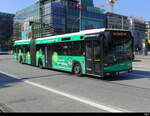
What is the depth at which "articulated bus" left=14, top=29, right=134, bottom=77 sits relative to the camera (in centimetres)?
1010

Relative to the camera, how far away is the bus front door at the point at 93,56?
10312 mm

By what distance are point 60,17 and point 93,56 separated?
61.8 meters

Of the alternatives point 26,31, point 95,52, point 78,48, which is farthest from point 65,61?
point 26,31

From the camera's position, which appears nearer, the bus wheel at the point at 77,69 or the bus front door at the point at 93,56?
the bus front door at the point at 93,56

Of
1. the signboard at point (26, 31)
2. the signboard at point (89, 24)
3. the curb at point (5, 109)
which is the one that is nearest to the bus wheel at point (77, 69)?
the curb at point (5, 109)

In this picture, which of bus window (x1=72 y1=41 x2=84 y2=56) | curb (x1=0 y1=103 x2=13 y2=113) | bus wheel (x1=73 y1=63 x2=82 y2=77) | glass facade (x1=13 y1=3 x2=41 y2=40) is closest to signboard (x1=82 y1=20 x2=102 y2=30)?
glass facade (x1=13 y1=3 x2=41 y2=40)

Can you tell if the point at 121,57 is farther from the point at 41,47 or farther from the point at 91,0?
the point at 91,0

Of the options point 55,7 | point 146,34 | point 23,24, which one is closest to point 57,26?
point 55,7

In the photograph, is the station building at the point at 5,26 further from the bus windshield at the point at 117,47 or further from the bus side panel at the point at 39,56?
the bus windshield at the point at 117,47

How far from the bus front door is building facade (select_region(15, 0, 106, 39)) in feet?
170

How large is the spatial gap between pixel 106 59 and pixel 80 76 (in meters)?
2.48

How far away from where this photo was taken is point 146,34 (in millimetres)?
147625

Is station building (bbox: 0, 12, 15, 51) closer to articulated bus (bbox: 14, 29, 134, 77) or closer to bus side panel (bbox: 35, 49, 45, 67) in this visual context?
bus side panel (bbox: 35, 49, 45, 67)

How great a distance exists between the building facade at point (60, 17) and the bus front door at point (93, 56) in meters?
51.9
